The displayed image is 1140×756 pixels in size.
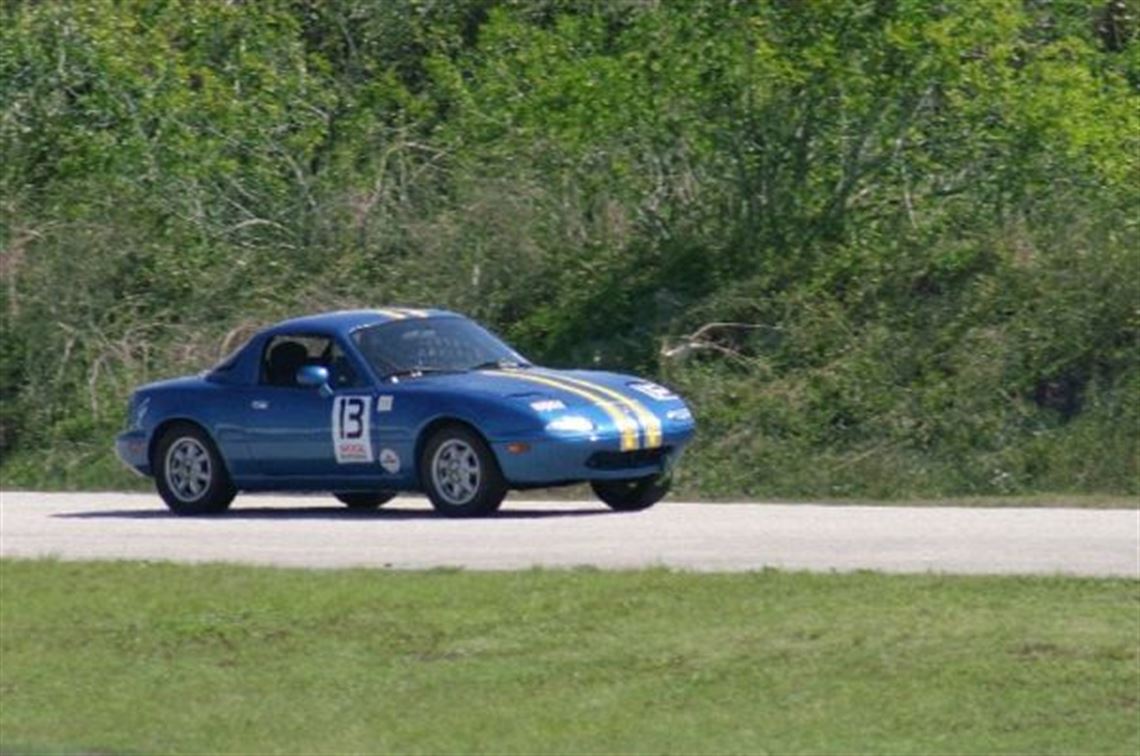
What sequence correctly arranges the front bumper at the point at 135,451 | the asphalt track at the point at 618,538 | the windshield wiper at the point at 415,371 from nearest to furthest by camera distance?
the asphalt track at the point at 618,538, the windshield wiper at the point at 415,371, the front bumper at the point at 135,451

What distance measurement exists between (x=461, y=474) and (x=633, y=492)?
137 centimetres

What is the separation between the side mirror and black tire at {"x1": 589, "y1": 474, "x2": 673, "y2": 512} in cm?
196

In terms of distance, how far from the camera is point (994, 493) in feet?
68.5

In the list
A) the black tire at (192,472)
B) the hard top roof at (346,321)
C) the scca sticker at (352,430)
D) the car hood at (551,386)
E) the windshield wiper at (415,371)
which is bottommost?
the black tire at (192,472)

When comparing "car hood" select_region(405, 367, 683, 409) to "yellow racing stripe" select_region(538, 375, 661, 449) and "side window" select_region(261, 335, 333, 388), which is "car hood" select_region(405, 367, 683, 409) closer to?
"yellow racing stripe" select_region(538, 375, 661, 449)

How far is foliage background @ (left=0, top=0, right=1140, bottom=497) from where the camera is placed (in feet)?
74.2

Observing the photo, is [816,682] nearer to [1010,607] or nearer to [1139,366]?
[1010,607]

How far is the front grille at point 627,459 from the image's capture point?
17.8 m

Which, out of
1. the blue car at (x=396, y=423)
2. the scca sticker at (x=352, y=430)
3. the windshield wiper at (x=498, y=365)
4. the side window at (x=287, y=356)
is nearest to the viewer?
the blue car at (x=396, y=423)

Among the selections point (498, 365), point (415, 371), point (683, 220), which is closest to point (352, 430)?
point (415, 371)

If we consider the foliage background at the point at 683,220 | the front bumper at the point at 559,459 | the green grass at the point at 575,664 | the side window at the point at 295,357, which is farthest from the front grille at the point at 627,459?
the green grass at the point at 575,664

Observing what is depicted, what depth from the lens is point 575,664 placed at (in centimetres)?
1211

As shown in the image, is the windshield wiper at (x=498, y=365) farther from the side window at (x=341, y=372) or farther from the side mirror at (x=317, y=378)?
the side mirror at (x=317, y=378)

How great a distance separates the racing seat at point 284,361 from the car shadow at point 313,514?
99 centimetres
